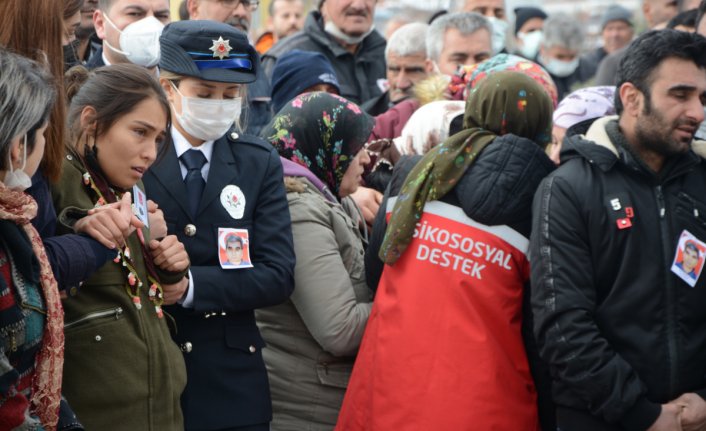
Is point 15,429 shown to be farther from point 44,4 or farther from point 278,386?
point 278,386

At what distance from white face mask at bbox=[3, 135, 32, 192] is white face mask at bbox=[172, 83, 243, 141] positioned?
4.05 feet

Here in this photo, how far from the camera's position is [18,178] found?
291 cm

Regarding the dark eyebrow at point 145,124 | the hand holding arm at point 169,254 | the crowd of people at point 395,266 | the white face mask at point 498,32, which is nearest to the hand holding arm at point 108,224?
the crowd of people at point 395,266

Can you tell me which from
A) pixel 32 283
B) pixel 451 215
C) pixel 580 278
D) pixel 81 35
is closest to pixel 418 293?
pixel 451 215

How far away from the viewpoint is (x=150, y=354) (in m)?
3.48

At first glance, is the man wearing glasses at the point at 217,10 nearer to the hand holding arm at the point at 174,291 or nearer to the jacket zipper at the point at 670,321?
the hand holding arm at the point at 174,291

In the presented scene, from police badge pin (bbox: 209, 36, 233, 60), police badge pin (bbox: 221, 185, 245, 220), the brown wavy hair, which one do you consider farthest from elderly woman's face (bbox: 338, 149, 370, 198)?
the brown wavy hair

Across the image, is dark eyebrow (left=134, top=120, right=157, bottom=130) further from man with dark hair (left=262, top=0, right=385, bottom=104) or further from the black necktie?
man with dark hair (left=262, top=0, right=385, bottom=104)

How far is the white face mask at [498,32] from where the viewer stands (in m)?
8.77

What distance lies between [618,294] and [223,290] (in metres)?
1.50

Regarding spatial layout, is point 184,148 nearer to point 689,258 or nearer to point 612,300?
point 612,300

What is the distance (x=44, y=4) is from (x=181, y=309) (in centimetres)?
128

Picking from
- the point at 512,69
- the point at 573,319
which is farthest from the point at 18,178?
the point at 512,69

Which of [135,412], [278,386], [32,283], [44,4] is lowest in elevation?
[278,386]
